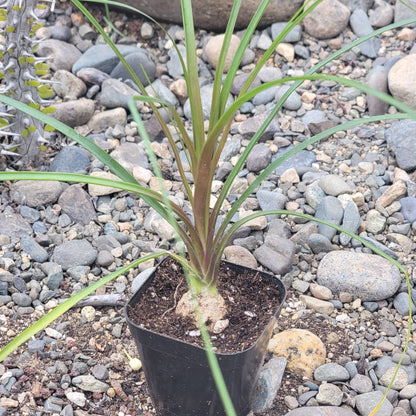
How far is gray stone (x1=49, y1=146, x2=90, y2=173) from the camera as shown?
2.21m

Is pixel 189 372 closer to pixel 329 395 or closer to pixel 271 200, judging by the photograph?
pixel 329 395

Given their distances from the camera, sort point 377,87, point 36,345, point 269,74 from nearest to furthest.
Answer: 1. point 36,345
2. point 377,87
3. point 269,74

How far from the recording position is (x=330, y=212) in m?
2.01

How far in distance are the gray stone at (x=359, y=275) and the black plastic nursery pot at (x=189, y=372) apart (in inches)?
17.2

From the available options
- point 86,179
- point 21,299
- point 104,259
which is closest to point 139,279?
point 104,259

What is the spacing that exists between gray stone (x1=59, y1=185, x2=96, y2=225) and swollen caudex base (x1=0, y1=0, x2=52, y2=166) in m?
0.21

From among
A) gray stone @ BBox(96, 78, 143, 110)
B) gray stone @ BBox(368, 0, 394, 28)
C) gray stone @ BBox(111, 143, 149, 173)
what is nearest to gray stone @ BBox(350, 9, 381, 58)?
gray stone @ BBox(368, 0, 394, 28)

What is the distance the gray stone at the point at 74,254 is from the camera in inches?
73.6

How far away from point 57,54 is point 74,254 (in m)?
1.12

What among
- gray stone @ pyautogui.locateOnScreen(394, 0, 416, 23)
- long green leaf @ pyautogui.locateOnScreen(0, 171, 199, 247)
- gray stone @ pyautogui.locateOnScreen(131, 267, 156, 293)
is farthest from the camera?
gray stone @ pyautogui.locateOnScreen(394, 0, 416, 23)

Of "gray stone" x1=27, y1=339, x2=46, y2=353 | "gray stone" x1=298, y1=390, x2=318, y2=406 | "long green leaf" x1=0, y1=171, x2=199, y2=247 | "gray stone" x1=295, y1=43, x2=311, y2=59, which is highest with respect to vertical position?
"long green leaf" x1=0, y1=171, x2=199, y2=247

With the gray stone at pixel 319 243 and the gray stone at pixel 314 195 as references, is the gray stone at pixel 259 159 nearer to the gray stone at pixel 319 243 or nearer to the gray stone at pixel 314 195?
the gray stone at pixel 314 195

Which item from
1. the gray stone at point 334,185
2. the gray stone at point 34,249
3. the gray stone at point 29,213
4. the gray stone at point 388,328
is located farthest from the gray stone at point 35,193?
the gray stone at point 388,328

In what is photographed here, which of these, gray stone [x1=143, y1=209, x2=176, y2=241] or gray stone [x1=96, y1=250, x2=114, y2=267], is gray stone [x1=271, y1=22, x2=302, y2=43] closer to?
gray stone [x1=143, y1=209, x2=176, y2=241]
